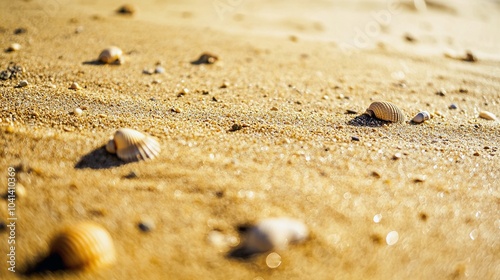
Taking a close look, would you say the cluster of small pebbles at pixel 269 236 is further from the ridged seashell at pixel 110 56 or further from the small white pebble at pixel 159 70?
the ridged seashell at pixel 110 56

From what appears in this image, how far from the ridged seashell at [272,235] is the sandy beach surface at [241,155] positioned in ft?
0.15

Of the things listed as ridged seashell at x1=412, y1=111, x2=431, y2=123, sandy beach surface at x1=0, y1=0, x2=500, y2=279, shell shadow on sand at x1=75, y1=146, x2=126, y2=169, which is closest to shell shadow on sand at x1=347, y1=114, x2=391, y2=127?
sandy beach surface at x1=0, y1=0, x2=500, y2=279

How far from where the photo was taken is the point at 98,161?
81.7 inches

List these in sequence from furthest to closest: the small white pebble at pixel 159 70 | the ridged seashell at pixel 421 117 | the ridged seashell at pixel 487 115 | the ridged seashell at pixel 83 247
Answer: the small white pebble at pixel 159 70 → the ridged seashell at pixel 487 115 → the ridged seashell at pixel 421 117 → the ridged seashell at pixel 83 247

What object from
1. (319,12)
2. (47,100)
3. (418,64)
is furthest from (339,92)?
(319,12)

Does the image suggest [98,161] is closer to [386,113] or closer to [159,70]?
[159,70]

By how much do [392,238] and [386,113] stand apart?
124 cm

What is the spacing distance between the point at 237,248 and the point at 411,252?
84 centimetres

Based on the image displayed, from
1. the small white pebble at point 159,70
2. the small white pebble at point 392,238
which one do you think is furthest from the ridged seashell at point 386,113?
the small white pebble at point 159,70

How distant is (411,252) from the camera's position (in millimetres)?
1722

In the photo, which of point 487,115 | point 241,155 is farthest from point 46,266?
point 487,115

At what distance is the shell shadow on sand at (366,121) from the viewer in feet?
8.96

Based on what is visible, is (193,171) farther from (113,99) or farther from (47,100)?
(47,100)

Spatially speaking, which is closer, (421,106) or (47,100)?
(47,100)
